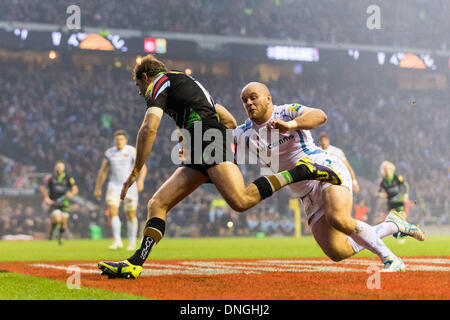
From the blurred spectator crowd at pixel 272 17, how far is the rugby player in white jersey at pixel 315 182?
25749 millimetres

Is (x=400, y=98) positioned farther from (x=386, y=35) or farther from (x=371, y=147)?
(x=371, y=147)

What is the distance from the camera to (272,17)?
35.6 metres

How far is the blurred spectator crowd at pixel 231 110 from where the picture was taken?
82.2 ft

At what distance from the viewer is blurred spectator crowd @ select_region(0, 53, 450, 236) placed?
25.0 metres

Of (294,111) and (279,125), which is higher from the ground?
(294,111)

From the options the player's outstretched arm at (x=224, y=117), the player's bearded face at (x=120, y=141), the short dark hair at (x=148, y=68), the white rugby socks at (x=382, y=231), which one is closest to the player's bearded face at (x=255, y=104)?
the player's outstretched arm at (x=224, y=117)

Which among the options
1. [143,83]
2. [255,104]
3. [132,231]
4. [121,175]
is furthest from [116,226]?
[255,104]

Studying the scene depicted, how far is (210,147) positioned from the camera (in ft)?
19.3

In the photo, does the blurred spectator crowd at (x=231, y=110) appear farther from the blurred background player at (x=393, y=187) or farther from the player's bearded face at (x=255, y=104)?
the player's bearded face at (x=255, y=104)

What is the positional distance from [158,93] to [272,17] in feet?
101

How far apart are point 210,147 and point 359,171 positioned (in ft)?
87.6

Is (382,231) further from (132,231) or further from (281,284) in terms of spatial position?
(132,231)

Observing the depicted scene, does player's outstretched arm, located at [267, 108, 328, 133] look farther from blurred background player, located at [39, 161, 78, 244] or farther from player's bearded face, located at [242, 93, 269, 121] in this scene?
blurred background player, located at [39, 161, 78, 244]

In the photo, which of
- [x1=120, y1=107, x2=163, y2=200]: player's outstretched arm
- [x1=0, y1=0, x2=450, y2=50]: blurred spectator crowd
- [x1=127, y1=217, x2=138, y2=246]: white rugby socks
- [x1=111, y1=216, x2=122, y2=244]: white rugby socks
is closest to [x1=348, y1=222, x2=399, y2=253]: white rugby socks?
[x1=120, y1=107, x2=163, y2=200]: player's outstretched arm
